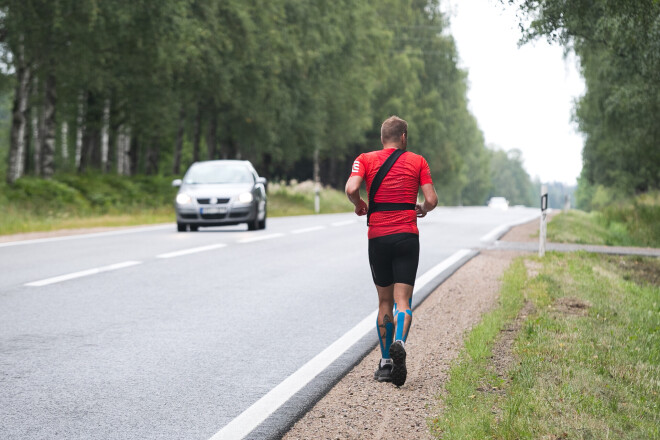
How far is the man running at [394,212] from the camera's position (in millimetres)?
5645

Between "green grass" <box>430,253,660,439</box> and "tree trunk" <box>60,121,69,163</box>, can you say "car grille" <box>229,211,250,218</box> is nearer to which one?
"green grass" <box>430,253,660,439</box>

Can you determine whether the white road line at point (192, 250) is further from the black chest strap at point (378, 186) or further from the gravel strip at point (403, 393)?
the black chest strap at point (378, 186)

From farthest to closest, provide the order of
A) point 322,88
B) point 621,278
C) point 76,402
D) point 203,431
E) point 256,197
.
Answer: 1. point 322,88
2. point 256,197
3. point 621,278
4. point 76,402
5. point 203,431

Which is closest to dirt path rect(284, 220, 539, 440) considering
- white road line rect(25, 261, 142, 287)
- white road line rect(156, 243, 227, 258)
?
white road line rect(25, 261, 142, 287)

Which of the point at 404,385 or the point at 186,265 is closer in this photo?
the point at 404,385

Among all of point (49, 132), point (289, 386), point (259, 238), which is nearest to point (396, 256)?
point (289, 386)

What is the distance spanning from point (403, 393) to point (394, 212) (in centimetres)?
113

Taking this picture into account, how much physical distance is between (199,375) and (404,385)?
1393 mm

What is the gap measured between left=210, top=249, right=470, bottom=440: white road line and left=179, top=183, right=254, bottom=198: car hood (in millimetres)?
12163

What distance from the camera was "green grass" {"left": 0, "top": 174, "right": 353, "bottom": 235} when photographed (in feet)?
76.2

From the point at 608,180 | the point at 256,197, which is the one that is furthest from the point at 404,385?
the point at 608,180

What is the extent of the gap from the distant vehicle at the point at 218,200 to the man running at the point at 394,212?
48.0 feet

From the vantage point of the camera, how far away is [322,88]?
4678cm

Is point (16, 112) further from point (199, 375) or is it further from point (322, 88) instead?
point (199, 375)
